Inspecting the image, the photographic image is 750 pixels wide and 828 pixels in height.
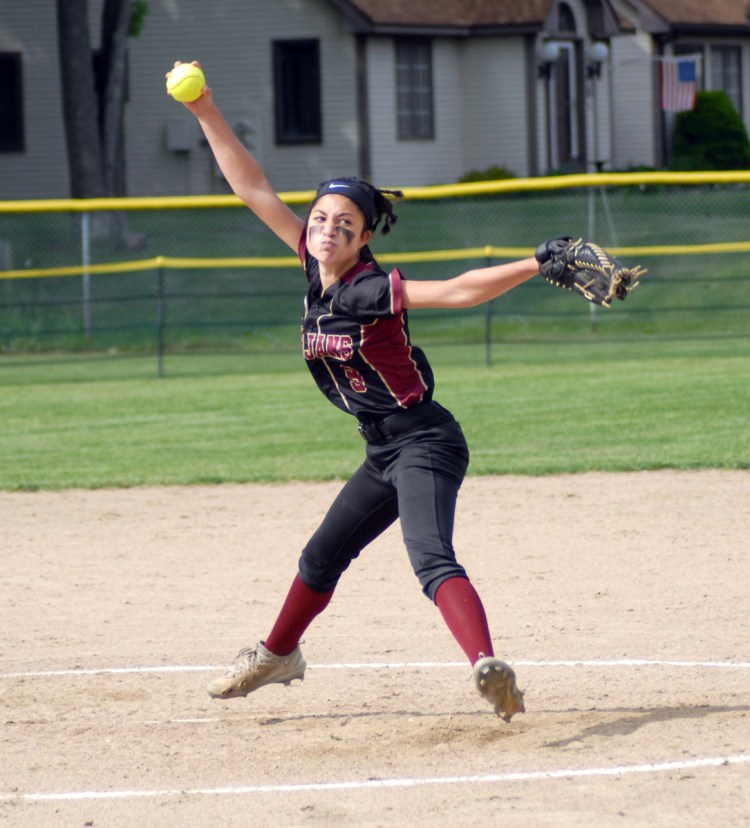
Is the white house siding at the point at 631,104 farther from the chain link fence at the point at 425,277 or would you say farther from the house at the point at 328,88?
the chain link fence at the point at 425,277

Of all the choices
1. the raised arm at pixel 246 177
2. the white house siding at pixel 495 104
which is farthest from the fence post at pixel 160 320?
the white house siding at pixel 495 104

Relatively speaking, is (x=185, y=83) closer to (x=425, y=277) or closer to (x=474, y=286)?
(x=474, y=286)

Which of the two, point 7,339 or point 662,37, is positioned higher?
point 662,37

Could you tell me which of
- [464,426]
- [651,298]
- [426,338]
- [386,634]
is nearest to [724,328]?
[651,298]

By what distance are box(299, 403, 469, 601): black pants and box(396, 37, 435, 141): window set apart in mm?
24188

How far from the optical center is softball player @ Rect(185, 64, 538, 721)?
14.1 ft

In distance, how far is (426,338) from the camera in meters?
18.1

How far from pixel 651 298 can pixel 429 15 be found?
12085 mm

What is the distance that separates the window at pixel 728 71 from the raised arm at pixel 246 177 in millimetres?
30271

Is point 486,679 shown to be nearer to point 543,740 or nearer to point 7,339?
point 543,740

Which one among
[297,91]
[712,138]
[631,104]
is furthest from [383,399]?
[631,104]

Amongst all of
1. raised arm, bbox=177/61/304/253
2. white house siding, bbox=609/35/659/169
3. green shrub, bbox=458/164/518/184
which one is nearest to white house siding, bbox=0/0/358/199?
green shrub, bbox=458/164/518/184

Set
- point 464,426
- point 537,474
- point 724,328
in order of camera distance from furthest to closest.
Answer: point 724,328 → point 464,426 → point 537,474

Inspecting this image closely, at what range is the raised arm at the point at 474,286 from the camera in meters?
4.05
